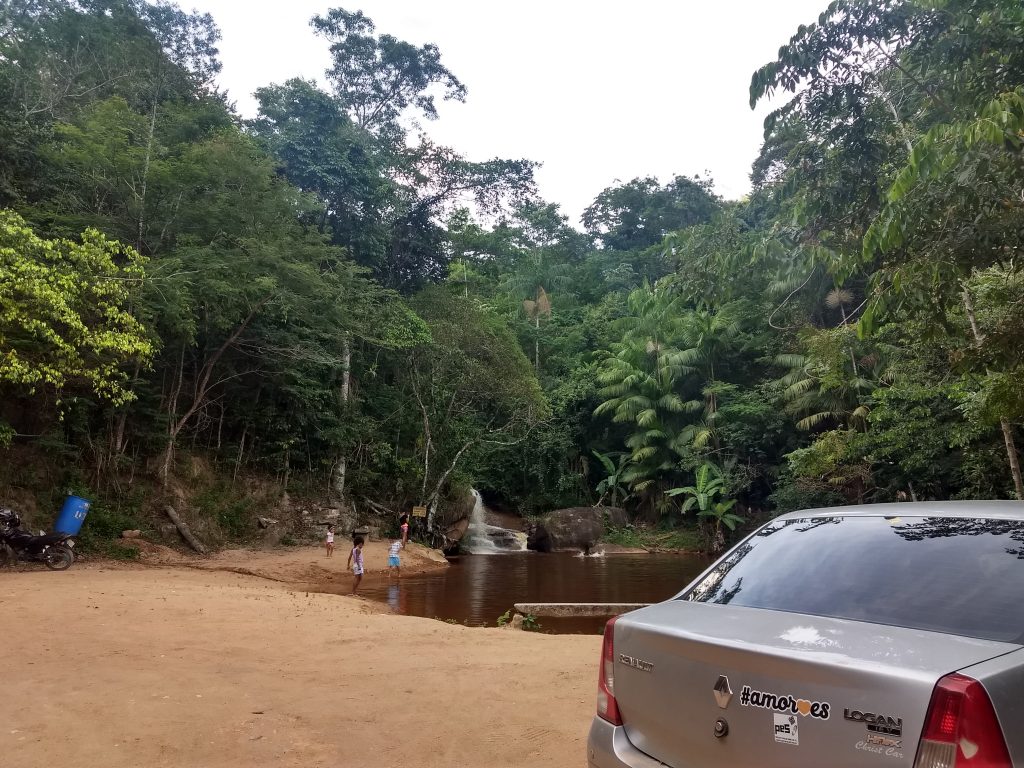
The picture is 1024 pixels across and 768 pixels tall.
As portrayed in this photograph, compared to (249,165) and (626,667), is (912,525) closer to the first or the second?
(626,667)

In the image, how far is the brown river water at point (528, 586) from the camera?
1231 centimetres

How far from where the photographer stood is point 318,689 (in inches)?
200

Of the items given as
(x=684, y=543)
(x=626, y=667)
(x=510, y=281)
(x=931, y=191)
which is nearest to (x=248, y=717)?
(x=626, y=667)

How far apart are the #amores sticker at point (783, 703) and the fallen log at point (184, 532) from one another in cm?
1670

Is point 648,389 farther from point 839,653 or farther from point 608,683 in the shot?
point 839,653

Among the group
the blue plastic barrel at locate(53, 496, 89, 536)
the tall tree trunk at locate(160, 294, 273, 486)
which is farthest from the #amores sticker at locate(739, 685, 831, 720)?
the tall tree trunk at locate(160, 294, 273, 486)

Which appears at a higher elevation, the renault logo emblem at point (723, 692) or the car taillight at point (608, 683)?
the renault logo emblem at point (723, 692)

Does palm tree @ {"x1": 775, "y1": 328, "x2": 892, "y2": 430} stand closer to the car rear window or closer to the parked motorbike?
the parked motorbike

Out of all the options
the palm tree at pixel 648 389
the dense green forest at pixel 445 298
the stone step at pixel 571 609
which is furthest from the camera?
the palm tree at pixel 648 389

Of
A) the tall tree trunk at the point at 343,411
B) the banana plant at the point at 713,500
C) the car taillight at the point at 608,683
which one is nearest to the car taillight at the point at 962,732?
the car taillight at the point at 608,683

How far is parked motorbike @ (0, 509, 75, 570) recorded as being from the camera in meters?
12.1

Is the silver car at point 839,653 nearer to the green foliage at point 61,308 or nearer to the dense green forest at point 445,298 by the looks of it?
the dense green forest at point 445,298

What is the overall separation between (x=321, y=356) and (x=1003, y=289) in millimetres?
15296

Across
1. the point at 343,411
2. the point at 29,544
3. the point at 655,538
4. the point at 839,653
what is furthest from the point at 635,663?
the point at 655,538
